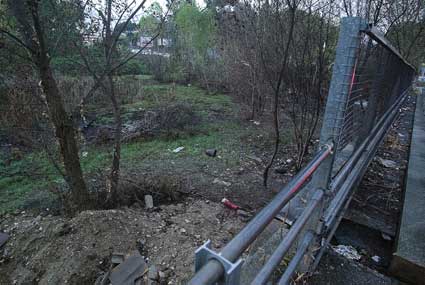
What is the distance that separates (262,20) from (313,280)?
12.2 ft

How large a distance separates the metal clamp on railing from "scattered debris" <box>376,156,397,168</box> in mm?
3806

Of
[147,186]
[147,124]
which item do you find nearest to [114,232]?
[147,186]

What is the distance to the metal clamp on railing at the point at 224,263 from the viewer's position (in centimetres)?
50

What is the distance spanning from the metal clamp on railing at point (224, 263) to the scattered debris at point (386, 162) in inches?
150

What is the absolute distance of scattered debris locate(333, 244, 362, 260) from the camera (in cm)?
199

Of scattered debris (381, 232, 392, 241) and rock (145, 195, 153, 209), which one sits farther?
rock (145, 195, 153, 209)

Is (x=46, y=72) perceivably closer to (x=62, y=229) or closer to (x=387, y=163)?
(x=62, y=229)

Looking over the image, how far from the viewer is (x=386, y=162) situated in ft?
12.0

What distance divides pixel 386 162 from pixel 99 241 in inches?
147

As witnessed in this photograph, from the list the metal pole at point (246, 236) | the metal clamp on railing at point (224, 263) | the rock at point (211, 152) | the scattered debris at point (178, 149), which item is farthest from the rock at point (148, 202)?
the metal clamp on railing at point (224, 263)

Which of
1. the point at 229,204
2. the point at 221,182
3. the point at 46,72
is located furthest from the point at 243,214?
the point at 46,72

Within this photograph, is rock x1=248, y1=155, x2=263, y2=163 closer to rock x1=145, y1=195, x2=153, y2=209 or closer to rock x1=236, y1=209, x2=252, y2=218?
rock x1=236, y1=209, x2=252, y2=218

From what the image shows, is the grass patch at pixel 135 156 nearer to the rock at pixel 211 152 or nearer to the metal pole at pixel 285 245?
the rock at pixel 211 152

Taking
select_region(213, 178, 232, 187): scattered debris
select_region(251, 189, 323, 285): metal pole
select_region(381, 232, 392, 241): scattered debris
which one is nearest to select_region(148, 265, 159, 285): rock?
select_region(251, 189, 323, 285): metal pole
